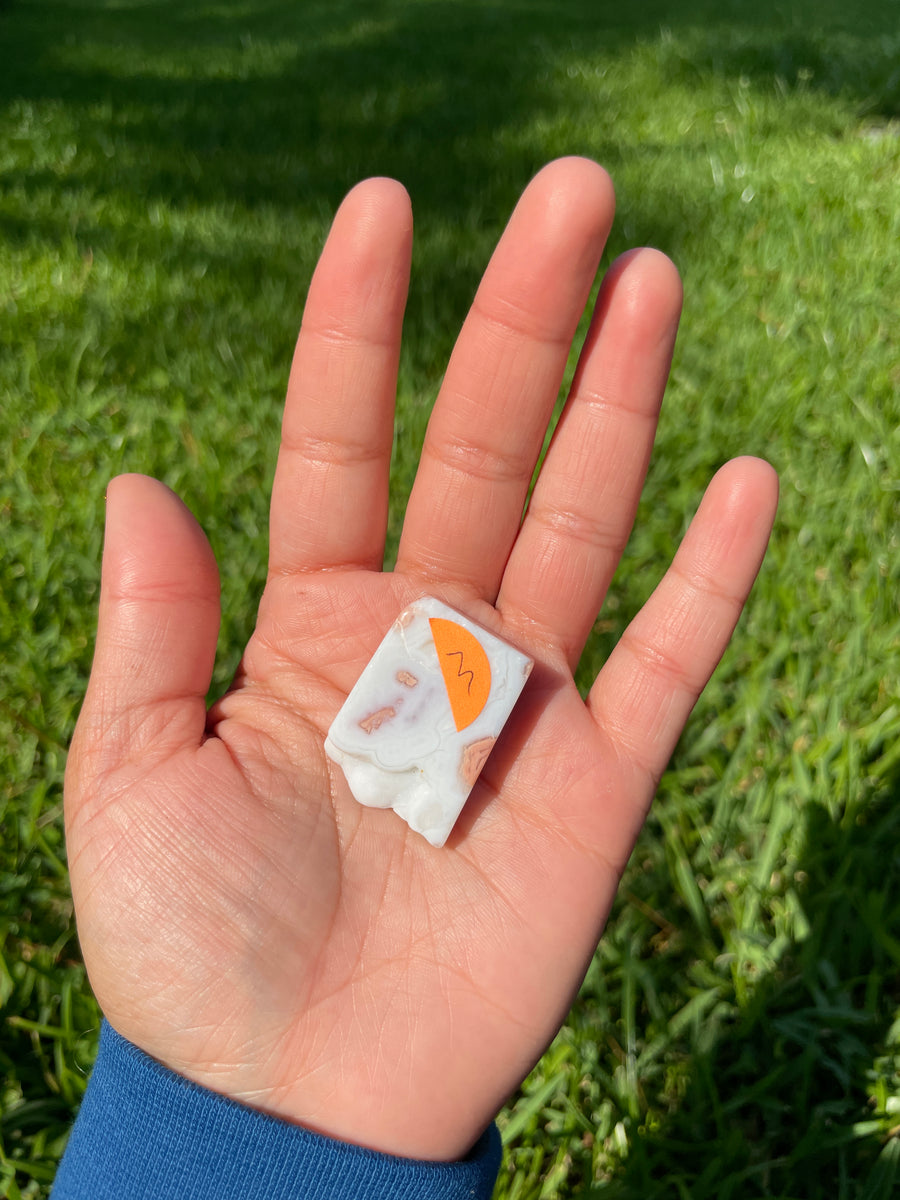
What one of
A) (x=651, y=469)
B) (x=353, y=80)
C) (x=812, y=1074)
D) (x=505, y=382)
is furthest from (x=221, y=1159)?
(x=353, y=80)

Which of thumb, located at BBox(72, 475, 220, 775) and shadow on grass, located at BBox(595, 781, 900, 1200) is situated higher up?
thumb, located at BBox(72, 475, 220, 775)

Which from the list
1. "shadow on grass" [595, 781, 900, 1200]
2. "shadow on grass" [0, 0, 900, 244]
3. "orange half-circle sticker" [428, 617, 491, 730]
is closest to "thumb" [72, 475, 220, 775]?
"orange half-circle sticker" [428, 617, 491, 730]

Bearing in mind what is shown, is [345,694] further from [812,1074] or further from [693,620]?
[812,1074]

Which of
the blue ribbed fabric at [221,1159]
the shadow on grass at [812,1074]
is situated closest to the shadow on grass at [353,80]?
the shadow on grass at [812,1074]

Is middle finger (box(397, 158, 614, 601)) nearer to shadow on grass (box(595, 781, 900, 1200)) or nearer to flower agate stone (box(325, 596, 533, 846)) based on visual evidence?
flower agate stone (box(325, 596, 533, 846))

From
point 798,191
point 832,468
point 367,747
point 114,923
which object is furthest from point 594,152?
point 114,923

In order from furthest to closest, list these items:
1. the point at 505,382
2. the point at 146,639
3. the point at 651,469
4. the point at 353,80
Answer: the point at 353,80 < the point at 651,469 < the point at 505,382 < the point at 146,639

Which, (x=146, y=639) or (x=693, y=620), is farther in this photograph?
(x=693, y=620)
